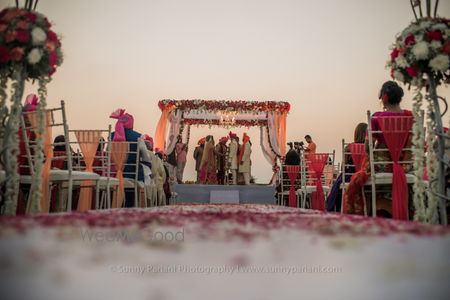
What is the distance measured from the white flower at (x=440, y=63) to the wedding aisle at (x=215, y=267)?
5.52 ft

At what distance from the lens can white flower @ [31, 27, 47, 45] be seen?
2.59 meters

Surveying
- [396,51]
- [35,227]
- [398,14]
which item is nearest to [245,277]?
[35,227]

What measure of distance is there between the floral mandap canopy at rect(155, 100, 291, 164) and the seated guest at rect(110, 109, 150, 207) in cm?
624

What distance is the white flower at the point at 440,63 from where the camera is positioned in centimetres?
255

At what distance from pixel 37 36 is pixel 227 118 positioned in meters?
10.1

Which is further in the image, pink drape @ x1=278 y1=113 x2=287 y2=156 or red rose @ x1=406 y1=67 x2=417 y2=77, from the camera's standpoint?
pink drape @ x1=278 y1=113 x2=287 y2=156

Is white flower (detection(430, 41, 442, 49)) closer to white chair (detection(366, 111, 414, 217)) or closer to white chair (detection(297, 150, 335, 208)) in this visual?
white chair (detection(366, 111, 414, 217))

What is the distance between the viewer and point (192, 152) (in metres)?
12.9

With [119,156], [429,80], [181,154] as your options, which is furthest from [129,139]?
[181,154]

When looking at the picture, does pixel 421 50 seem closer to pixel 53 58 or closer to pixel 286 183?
pixel 53 58

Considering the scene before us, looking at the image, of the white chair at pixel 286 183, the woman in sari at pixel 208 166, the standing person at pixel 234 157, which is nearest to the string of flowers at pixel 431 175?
the white chair at pixel 286 183

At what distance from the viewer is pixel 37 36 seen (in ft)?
8.51

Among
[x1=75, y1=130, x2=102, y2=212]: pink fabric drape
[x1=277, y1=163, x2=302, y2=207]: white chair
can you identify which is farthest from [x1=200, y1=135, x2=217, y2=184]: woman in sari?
[x1=75, y1=130, x2=102, y2=212]: pink fabric drape

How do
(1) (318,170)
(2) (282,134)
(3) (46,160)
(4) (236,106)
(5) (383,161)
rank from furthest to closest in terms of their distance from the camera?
(4) (236,106) → (2) (282,134) → (1) (318,170) → (5) (383,161) → (3) (46,160)
